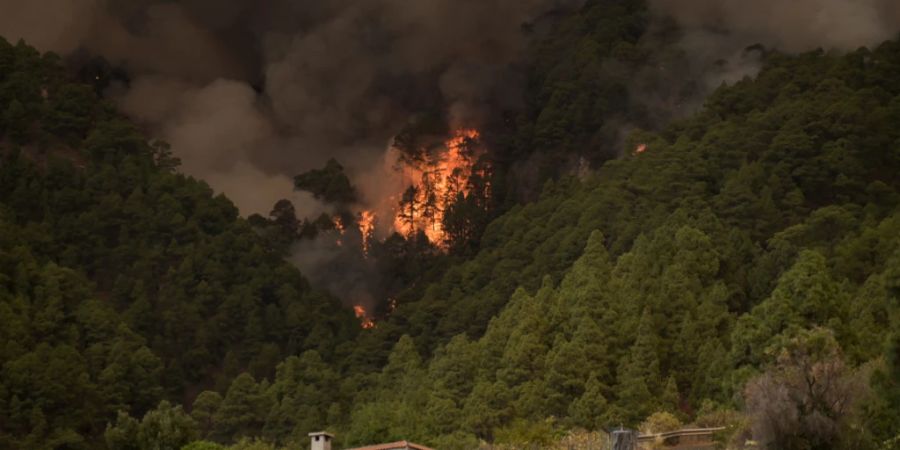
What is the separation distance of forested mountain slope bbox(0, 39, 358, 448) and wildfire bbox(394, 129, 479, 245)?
951cm

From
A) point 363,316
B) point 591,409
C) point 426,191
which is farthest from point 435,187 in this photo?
point 591,409

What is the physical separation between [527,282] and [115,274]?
2719 cm

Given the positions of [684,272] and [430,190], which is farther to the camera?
[430,190]

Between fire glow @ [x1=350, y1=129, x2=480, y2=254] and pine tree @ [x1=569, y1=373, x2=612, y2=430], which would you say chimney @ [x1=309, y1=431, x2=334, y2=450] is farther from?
fire glow @ [x1=350, y1=129, x2=480, y2=254]

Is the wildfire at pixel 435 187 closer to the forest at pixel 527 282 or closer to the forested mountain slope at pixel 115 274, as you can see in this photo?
the forest at pixel 527 282

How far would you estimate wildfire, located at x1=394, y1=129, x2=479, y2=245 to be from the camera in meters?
111

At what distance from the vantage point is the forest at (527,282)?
202 ft

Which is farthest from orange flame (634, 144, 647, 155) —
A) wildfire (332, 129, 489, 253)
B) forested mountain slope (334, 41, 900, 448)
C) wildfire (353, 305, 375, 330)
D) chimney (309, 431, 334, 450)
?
chimney (309, 431, 334, 450)

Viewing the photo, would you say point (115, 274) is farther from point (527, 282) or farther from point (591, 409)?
point (591, 409)

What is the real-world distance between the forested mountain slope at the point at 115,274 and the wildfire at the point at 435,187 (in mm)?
9512

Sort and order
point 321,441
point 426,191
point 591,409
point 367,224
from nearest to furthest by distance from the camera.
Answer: point 321,441 < point 591,409 < point 426,191 < point 367,224

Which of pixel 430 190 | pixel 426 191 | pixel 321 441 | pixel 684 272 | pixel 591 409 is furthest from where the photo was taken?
pixel 426 191

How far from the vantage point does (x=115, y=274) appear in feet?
331

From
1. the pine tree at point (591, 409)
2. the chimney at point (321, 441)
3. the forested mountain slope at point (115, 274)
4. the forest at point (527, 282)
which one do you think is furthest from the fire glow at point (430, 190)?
the chimney at point (321, 441)
